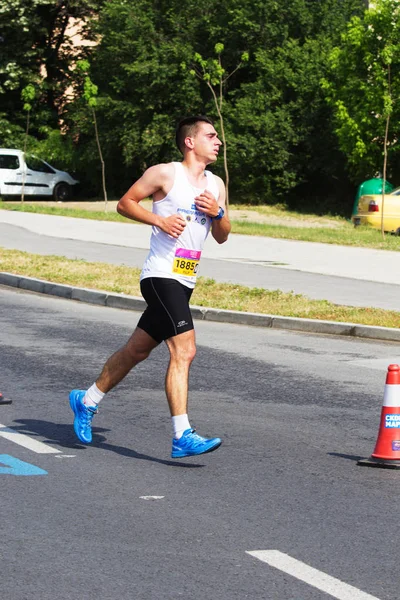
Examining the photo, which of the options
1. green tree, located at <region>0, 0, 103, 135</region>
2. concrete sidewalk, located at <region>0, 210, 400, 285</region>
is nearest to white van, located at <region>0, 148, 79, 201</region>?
green tree, located at <region>0, 0, 103, 135</region>

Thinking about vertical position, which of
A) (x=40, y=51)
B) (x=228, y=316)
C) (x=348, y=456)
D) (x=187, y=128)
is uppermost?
(x=40, y=51)

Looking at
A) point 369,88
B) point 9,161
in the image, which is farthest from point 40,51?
point 369,88

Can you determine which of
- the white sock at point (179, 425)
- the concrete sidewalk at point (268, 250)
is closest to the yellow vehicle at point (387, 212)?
the concrete sidewalk at point (268, 250)

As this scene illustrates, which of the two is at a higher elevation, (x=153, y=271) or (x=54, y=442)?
(x=153, y=271)

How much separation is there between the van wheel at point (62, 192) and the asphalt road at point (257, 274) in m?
18.5

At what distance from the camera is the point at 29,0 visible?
44812mm

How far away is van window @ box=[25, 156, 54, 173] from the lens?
136 ft

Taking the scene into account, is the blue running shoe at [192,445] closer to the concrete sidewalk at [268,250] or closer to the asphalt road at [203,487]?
the asphalt road at [203,487]

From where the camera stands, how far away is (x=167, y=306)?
6.79m

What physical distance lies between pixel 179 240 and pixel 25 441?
5.03 ft

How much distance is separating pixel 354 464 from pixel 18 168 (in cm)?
3516

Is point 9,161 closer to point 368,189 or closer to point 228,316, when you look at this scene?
point 368,189

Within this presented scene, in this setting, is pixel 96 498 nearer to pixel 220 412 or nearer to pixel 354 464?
pixel 354 464

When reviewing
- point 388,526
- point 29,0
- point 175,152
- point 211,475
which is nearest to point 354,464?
point 211,475
